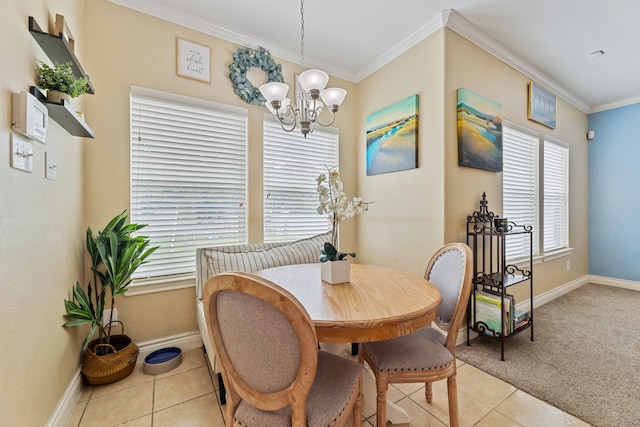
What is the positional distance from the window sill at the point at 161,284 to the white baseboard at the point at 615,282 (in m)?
5.81

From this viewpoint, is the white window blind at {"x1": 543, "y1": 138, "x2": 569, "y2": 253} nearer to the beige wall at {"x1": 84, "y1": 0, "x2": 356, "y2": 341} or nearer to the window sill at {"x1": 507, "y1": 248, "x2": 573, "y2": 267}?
the window sill at {"x1": 507, "y1": 248, "x2": 573, "y2": 267}

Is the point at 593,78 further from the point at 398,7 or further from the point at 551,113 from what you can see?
the point at 398,7

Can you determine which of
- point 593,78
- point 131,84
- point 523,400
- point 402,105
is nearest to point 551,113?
point 593,78

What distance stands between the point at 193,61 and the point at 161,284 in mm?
1915

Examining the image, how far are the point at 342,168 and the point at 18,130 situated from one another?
8.52ft

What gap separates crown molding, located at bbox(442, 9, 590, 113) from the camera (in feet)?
7.48

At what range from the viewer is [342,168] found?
126 inches

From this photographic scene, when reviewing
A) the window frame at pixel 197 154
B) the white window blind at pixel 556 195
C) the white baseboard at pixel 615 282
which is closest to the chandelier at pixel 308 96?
the window frame at pixel 197 154

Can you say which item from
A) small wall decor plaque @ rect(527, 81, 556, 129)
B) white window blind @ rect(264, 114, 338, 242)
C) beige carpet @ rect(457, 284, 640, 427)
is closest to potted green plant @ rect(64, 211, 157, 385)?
white window blind @ rect(264, 114, 338, 242)

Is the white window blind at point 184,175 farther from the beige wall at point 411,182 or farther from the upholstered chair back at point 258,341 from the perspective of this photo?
the upholstered chair back at point 258,341

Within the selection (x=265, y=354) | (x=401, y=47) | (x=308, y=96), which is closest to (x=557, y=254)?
(x=401, y=47)

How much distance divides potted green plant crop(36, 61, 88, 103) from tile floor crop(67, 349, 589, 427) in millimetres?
1761

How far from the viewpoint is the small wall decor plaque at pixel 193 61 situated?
7.41 ft

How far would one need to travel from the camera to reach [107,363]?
1.77 m
